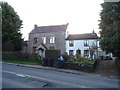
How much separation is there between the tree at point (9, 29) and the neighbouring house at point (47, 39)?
14.1 feet

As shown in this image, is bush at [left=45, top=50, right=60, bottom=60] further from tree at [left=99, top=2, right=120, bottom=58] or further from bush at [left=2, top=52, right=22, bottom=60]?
tree at [left=99, top=2, right=120, bottom=58]

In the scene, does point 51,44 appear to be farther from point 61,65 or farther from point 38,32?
point 61,65

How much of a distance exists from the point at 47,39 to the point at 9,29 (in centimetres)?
1051

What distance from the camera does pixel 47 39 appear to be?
3656cm

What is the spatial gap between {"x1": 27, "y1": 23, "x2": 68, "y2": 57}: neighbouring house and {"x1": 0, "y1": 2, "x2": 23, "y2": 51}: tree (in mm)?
4287

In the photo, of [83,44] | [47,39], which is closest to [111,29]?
[83,44]

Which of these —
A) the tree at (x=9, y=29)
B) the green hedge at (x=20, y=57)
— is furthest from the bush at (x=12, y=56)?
the tree at (x=9, y=29)

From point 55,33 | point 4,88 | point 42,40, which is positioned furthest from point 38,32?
point 4,88

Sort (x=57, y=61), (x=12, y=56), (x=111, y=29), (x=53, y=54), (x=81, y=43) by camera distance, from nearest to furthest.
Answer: (x=111, y=29), (x=57, y=61), (x=53, y=54), (x=12, y=56), (x=81, y=43)

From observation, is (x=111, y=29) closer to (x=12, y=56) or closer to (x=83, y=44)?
(x=83, y=44)

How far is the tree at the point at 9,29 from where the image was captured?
31.2m

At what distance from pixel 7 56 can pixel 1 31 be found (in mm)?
8499

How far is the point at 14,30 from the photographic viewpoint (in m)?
33.5

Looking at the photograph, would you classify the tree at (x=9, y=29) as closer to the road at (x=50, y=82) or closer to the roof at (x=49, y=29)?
the roof at (x=49, y=29)
